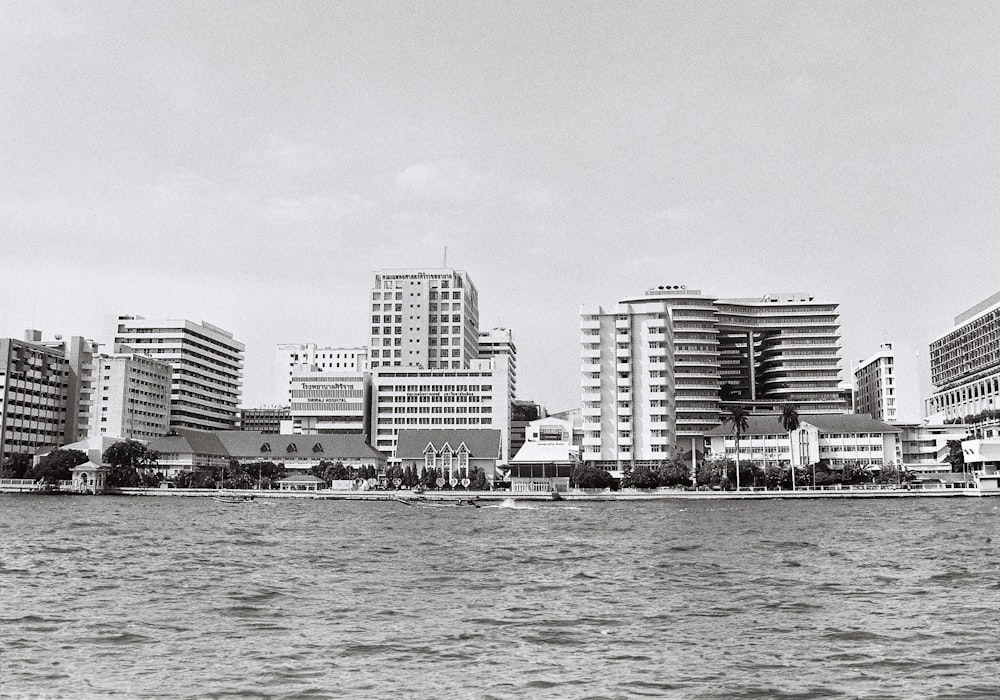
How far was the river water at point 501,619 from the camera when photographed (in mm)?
22406

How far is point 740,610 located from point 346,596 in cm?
1342

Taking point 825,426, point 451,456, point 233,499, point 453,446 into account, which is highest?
point 825,426

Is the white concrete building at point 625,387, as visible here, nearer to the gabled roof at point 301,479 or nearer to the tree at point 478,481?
the tree at point 478,481

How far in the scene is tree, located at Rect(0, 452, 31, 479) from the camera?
7288 inches

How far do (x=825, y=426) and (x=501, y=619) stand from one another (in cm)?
16067

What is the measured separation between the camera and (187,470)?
193000 millimetres

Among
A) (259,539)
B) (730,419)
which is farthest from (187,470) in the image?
(259,539)

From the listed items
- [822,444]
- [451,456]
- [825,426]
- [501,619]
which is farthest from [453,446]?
[501,619]

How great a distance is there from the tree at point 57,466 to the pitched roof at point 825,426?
111 metres

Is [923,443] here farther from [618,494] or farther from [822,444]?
[618,494]

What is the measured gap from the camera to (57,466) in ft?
566

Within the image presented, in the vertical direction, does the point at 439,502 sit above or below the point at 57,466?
below

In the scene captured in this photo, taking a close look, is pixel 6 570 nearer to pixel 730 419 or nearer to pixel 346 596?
pixel 346 596

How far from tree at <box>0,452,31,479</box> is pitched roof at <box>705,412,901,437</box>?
124 m
